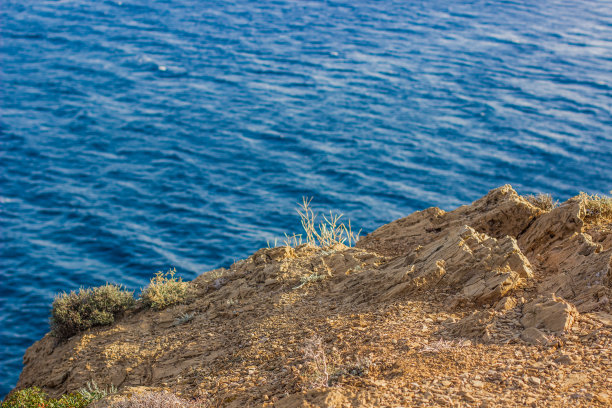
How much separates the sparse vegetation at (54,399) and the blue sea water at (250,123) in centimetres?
885

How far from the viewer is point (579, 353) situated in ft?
21.3

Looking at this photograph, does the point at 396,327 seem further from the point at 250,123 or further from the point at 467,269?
the point at 250,123

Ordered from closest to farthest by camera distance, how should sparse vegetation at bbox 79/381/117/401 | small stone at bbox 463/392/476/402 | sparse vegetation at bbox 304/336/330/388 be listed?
small stone at bbox 463/392/476/402
sparse vegetation at bbox 304/336/330/388
sparse vegetation at bbox 79/381/117/401

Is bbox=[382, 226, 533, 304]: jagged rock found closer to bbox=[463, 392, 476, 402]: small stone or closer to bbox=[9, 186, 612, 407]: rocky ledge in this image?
bbox=[9, 186, 612, 407]: rocky ledge

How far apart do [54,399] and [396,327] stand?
5.57m

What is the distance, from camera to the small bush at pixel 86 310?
11.1 meters

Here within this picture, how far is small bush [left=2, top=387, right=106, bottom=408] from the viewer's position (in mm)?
8570

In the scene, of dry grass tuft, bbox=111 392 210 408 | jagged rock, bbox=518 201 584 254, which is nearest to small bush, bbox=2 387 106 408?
dry grass tuft, bbox=111 392 210 408

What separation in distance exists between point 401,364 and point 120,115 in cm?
3087

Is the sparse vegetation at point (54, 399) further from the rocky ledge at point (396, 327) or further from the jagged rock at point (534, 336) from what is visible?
the jagged rock at point (534, 336)

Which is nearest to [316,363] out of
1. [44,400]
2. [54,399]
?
[54,399]

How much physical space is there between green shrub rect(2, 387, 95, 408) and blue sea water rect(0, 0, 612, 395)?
8781 millimetres

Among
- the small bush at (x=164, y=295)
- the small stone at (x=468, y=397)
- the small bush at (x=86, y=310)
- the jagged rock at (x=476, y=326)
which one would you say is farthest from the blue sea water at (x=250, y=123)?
the small stone at (x=468, y=397)

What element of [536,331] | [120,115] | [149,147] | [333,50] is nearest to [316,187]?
[149,147]
